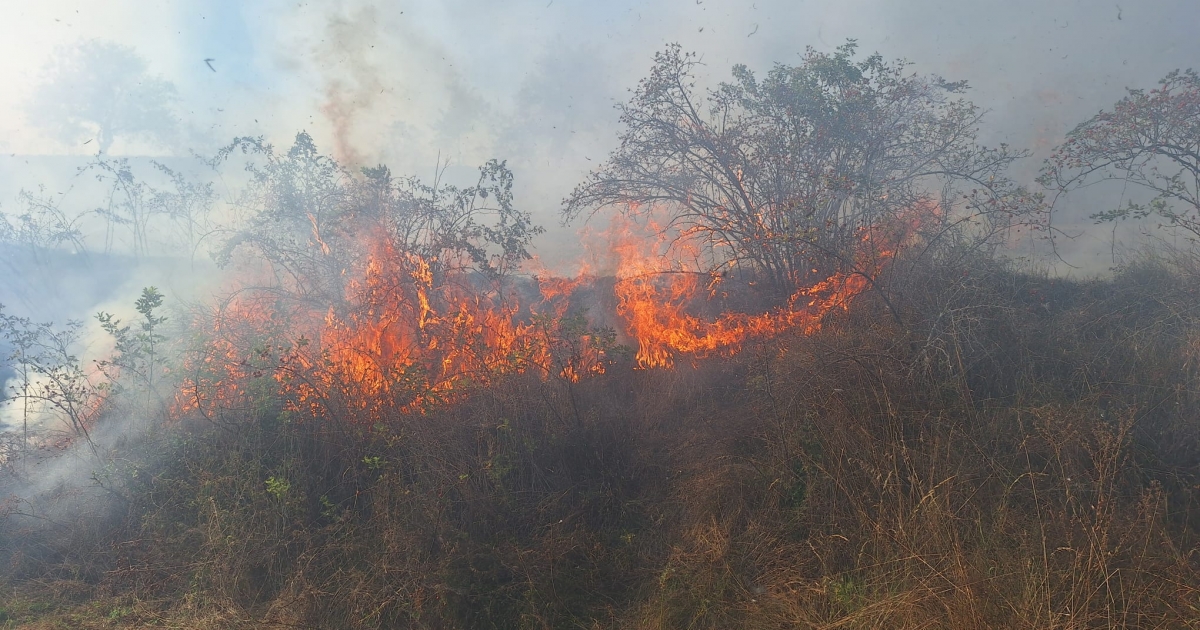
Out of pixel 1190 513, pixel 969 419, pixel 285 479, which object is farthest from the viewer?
pixel 285 479

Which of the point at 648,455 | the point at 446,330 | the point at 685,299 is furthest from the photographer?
the point at 685,299

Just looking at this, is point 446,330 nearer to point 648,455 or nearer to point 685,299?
point 648,455

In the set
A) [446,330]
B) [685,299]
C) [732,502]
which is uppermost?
[685,299]

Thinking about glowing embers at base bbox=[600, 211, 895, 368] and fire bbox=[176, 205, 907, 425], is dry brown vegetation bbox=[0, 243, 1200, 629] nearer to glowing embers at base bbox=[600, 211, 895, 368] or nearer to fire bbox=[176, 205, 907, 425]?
fire bbox=[176, 205, 907, 425]

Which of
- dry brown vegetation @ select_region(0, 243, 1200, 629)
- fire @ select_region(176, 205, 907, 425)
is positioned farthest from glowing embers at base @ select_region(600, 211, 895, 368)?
dry brown vegetation @ select_region(0, 243, 1200, 629)

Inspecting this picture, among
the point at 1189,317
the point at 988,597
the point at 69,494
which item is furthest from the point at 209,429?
the point at 1189,317

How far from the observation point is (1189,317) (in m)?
6.81

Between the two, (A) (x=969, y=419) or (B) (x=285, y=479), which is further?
(B) (x=285, y=479)

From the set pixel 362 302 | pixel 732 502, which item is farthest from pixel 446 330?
pixel 732 502

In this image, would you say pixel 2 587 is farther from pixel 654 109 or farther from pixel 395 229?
pixel 654 109

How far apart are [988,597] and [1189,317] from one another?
546 cm

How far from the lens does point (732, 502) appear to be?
569cm

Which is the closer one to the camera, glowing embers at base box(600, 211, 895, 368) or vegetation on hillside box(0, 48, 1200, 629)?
vegetation on hillside box(0, 48, 1200, 629)

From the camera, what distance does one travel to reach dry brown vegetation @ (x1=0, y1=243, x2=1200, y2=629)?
13.3ft
